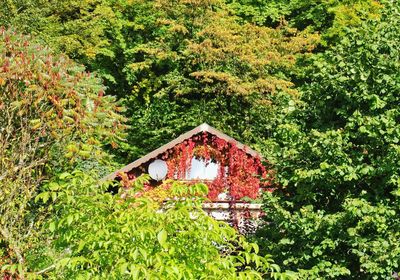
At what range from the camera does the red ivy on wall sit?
21.7m

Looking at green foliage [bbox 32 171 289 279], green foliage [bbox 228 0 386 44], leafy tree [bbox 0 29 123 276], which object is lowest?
green foliage [bbox 32 171 289 279]

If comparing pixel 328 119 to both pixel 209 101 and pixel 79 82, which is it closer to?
pixel 79 82

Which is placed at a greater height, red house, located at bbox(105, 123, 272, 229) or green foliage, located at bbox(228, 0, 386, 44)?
green foliage, located at bbox(228, 0, 386, 44)

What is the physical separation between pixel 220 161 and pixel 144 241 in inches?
625

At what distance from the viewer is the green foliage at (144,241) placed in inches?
232

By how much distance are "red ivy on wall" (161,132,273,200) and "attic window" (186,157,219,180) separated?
205 millimetres

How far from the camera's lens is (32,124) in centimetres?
1126

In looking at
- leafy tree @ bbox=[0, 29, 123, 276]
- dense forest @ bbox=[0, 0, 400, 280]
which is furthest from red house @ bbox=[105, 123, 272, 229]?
leafy tree @ bbox=[0, 29, 123, 276]

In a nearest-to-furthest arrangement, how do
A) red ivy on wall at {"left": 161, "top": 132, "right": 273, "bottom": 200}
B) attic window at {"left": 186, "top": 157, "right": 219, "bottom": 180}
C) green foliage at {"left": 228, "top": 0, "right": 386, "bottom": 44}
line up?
red ivy on wall at {"left": 161, "top": 132, "right": 273, "bottom": 200}
attic window at {"left": 186, "top": 157, "right": 219, "bottom": 180}
green foliage at {"left": 228, "top": 0, "right": 386, "bottom": 44}

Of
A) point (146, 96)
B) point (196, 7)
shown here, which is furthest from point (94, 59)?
point (196, 7)

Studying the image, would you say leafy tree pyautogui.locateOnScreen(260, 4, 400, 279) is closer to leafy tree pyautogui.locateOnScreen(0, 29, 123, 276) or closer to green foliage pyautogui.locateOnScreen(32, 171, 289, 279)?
green foliage pyautogui.locateOnScreen(32, 171, 289, 279)

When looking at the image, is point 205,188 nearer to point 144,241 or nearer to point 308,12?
point 144,241

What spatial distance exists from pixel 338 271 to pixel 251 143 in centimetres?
1708

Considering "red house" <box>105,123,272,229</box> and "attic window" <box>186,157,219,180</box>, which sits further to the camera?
"attic window" <box>186,157,219,180</box>
